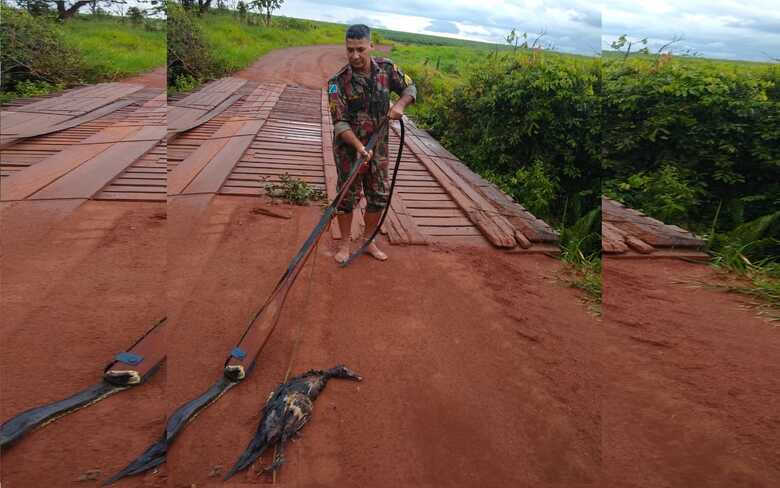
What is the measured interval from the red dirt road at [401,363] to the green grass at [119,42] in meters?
0.65

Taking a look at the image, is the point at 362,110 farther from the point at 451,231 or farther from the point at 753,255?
the point at 753,255

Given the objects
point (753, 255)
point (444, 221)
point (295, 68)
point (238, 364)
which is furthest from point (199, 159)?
point (295, 68)

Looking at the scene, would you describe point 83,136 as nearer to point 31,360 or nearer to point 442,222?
point 31,360

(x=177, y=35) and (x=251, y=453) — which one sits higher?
(x=177, y=35)

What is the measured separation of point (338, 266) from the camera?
114 inches

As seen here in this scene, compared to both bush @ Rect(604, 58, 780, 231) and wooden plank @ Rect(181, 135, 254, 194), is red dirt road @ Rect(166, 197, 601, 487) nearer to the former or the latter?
wooden plank @ Rect(181, 135, 254, 194)

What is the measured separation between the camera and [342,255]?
2.97 m

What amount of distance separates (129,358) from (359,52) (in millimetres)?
1908

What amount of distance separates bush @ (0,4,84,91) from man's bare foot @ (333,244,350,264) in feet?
5.59

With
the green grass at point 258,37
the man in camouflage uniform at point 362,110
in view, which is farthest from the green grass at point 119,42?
the green grass at point 258,37

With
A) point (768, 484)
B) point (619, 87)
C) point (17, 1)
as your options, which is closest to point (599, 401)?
point (768, 484)

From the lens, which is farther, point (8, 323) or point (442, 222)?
point (442, 222)

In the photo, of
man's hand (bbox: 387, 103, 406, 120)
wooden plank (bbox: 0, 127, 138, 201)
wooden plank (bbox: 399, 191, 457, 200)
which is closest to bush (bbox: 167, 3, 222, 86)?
wooden plank (bbox: 0, 127, 138, 201)

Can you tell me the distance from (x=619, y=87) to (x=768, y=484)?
2.95 m
